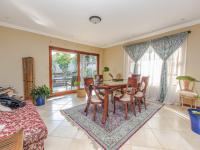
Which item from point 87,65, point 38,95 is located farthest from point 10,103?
point 87,65

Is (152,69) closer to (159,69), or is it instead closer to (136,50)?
(159,69)

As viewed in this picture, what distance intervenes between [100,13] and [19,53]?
2.89 metres

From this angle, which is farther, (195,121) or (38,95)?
(38,95)

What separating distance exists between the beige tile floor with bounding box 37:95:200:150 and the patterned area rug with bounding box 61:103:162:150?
3.8 inches

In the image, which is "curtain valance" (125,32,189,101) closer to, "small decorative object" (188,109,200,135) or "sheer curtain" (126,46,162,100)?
"sheer curtain" (126,46,162,100)

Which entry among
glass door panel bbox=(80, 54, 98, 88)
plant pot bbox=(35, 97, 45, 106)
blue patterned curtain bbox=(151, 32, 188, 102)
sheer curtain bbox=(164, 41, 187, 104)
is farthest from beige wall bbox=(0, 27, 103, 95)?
sheer curtain bbox=(164, 41, 187, 104)

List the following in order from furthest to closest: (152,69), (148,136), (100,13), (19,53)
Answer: (152,69) < (19,53) < (100,13) < (148,136)

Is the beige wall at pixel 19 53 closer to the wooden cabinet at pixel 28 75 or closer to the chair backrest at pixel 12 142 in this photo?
the wooden cabinet at pixel 28 75

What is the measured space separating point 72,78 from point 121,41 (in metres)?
2.94

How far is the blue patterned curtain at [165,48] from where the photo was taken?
3422mm

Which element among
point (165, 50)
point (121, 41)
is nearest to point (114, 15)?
point (165, 50)

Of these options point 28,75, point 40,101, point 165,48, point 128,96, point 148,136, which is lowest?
point 148,136

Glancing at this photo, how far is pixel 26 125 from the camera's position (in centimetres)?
141

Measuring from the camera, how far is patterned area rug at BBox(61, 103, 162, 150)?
1.78 meters
